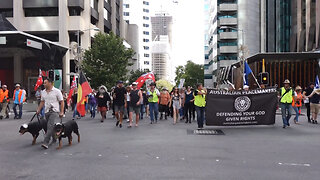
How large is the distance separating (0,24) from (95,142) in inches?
1150

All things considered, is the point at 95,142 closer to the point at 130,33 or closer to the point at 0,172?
the point at 0,172

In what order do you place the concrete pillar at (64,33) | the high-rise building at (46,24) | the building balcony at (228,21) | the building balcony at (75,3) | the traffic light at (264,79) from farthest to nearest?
the building balcony at (228,21), the building balcony at (75,3), the high-rise building at (46,24), the concrete pillar at (64,33), the traffic light at (264,79)

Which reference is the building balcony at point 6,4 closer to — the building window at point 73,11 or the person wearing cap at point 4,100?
the building window at point 73,11

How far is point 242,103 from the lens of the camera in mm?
12484

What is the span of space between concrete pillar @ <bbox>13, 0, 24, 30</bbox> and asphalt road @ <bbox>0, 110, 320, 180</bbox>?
36030mm

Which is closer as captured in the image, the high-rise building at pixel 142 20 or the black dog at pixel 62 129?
the black dog at pixel 62 129

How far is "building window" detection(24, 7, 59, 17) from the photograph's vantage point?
1714 inches

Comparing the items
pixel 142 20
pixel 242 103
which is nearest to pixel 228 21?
pixel 242 103

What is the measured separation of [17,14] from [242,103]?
1474 inches

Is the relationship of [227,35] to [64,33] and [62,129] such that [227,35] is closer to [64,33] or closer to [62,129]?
[64,33]

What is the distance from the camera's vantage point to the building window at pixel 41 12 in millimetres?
43531

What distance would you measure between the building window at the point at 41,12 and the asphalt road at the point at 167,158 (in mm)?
35957

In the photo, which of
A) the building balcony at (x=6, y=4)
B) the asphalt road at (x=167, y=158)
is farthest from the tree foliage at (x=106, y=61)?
the asphalt road at (x=167, y=158)

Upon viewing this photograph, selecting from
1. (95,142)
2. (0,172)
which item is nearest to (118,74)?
(95,142)
